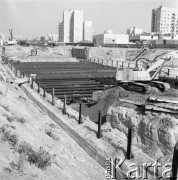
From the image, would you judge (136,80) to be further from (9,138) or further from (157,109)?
(9,138)

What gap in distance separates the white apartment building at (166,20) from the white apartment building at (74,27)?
30440 millimetres

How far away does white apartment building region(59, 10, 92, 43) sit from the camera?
113188 mm

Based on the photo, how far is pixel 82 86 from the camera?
1955 centimetres

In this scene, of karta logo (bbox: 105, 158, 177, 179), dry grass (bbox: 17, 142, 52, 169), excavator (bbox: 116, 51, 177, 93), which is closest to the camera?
dry grass (bbox: 17, 142, 52, 169)

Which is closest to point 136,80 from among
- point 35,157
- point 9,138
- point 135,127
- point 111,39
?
point 135,127

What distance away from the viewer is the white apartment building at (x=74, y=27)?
113188 millimetres

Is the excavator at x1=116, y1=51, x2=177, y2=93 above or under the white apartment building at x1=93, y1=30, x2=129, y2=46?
under

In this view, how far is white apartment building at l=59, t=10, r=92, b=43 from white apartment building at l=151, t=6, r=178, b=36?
3044 centimetres

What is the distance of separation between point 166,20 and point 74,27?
38.3 m

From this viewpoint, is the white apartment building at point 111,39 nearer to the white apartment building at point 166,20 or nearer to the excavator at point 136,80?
the white apartment building at point 166,20

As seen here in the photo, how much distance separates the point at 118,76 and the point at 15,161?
1101 centimetres

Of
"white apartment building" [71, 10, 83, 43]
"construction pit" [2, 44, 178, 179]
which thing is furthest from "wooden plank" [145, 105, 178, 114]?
"white apartment building" [71, 10, 83, 43]

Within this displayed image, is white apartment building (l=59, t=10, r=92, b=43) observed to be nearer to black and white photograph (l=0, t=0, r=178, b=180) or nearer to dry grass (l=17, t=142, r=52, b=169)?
black and white photograph (l=0, t=0, r=178, b=180)

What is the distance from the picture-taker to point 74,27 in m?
114
